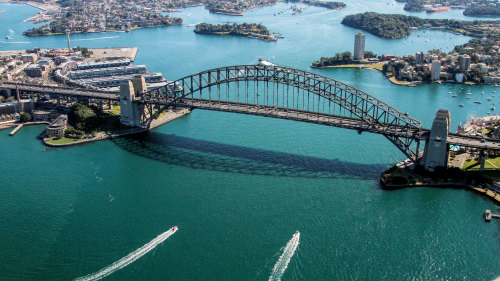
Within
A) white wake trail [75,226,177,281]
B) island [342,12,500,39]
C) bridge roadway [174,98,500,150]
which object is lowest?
white wake trail [75,226,177,281]

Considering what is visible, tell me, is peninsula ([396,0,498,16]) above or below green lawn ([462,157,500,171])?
above

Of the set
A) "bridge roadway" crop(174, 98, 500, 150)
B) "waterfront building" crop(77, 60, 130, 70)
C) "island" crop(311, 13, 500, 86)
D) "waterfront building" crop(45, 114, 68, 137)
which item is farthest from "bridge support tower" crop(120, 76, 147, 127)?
"island" crop(311, 13, 500, 86)

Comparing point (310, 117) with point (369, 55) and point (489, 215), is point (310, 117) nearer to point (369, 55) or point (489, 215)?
point (489, 215)

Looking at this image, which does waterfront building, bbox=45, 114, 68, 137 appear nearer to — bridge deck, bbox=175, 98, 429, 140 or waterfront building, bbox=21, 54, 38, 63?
bridge deck, bbox=175, 98, 429, 140

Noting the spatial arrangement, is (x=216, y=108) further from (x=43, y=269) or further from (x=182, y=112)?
(x=43, y=269)

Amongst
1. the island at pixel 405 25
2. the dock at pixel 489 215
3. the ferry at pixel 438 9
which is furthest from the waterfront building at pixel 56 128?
the ferry at pixel 438 9

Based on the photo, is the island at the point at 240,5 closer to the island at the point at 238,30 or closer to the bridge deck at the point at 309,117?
the island at the point at 238,30

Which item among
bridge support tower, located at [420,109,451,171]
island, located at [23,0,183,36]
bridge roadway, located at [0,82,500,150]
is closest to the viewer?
bridge support tower, located at [420,109,451,171]
